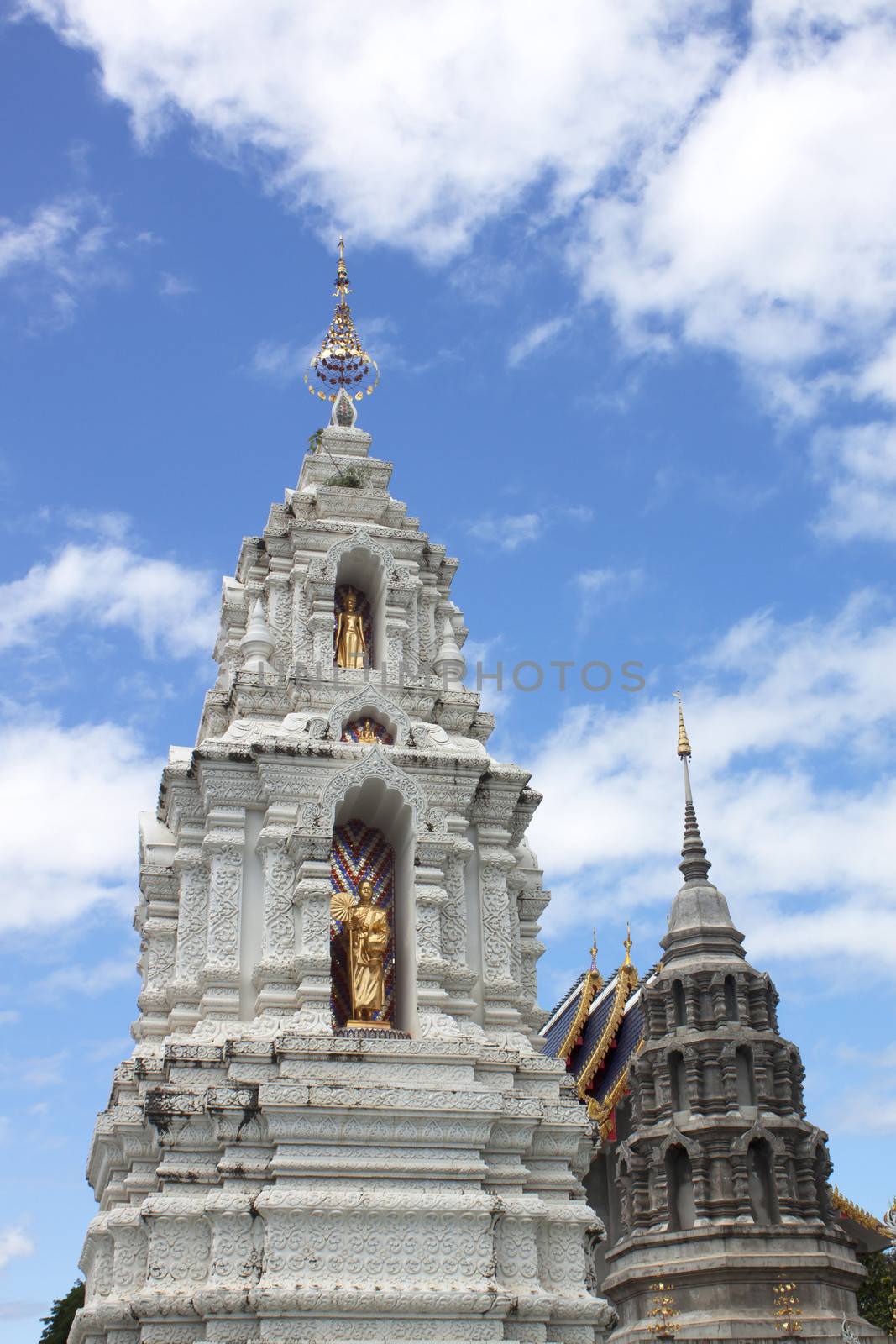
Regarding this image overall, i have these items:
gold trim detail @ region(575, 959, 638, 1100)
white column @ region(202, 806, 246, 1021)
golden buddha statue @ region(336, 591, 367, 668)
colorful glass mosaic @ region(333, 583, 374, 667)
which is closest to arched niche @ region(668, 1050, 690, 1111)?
gold trim detail @ region(575, 959, 638, 1100)

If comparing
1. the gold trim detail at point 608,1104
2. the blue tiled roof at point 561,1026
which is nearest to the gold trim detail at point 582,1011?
the blue tiled roof at point 561,1026

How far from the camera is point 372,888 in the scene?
61.9ft

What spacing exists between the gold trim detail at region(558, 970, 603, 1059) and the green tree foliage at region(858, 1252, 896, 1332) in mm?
10155

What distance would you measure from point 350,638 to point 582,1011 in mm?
24082

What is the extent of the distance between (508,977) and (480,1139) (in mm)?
2586

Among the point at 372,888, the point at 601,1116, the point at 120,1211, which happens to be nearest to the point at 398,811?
the point at 372,888

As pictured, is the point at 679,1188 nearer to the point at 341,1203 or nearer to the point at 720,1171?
the point at 720,1171

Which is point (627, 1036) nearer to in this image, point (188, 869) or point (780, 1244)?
point (780, 1244)

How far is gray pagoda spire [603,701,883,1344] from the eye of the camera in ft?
103

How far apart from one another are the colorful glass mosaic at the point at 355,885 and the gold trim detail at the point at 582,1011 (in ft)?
82.6

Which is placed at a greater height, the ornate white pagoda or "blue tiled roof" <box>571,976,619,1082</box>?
"blue tiled roof" <box>571,976,619,1082</box>

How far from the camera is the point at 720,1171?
3322cm

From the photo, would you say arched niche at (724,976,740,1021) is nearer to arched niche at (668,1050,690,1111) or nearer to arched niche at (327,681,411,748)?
arched niche at (668,1050,690,1111)

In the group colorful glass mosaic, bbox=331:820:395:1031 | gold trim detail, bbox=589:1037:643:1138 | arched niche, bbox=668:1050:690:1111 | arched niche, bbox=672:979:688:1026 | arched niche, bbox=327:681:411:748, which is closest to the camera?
colorful glass mosaic, bbox=331:820:395:1031
